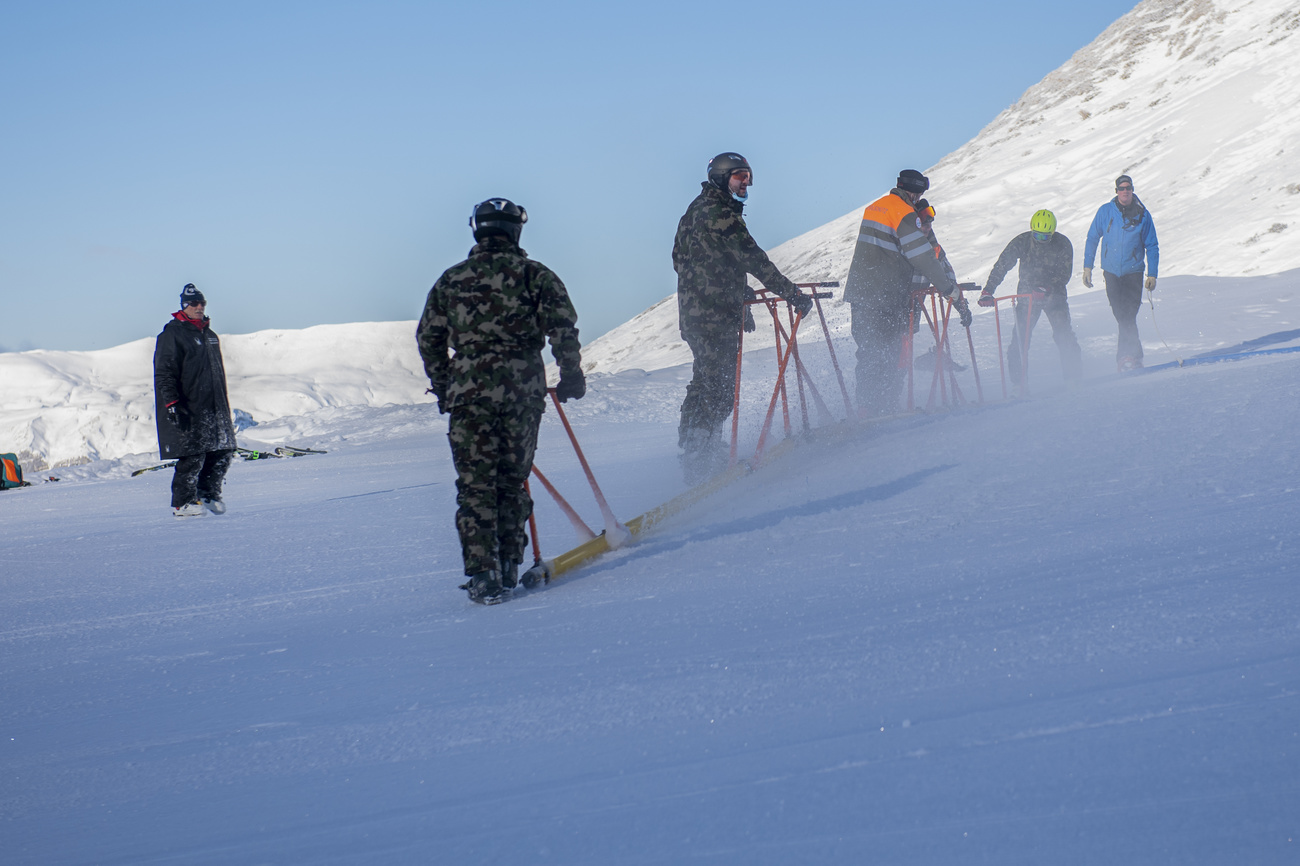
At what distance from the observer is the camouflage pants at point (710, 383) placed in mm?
6090

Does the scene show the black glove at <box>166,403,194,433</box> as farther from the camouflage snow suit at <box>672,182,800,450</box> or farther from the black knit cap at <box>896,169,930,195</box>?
the black knit cap at <box>896,169,930,195</box>

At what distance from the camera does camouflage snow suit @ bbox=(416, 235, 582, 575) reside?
3887 mm

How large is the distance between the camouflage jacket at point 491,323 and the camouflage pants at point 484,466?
0.21 ft

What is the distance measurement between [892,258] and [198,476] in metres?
5.52

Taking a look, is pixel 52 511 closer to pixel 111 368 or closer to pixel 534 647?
pixel 534 647

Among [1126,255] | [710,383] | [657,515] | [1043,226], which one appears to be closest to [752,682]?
[657,515]

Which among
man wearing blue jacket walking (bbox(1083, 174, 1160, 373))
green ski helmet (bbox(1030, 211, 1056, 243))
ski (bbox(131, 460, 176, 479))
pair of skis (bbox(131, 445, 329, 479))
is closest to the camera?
man wearing blue jacket walking (bbox(1083, 174, 1160, 373))

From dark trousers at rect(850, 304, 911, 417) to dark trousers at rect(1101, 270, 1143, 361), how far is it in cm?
292

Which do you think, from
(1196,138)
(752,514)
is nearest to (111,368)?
(1196,138)

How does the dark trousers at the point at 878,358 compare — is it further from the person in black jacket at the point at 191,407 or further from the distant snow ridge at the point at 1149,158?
the distant snow ridge at the point at 1149,158

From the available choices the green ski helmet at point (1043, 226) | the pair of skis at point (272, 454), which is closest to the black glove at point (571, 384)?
A: the green ski helmet at point (1043, 226)

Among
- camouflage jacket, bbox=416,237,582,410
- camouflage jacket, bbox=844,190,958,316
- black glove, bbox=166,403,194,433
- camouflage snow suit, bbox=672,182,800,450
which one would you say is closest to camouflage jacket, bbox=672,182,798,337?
camouflage snow suit, bbox=672,182,800,450

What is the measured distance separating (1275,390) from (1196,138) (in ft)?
77.7

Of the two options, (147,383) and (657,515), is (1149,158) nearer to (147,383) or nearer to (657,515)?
(657,515)
